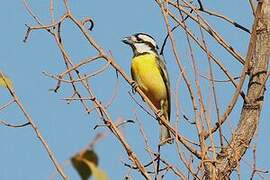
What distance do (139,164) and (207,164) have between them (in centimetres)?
32

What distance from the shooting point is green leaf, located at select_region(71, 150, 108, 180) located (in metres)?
1.00

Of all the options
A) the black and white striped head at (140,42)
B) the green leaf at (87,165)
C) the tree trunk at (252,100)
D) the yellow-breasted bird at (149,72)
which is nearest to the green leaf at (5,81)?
the green leaf at (87,165)

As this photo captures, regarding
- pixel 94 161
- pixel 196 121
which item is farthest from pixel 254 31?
pixel 94 161

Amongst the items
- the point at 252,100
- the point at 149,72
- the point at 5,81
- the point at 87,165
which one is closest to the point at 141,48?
the point at 149,72

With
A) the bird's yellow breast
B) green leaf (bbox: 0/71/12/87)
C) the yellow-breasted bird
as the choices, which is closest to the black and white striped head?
the yellow-breasted bird

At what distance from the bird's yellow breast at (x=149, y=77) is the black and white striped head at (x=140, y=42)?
0.11m

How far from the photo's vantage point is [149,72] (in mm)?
6148

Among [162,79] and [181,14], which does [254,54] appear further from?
[162,79]

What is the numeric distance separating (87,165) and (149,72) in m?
5.16

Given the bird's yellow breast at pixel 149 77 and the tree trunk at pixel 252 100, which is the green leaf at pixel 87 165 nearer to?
the tree trunk at pixel 252 100

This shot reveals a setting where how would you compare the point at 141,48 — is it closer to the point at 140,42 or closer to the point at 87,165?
the point at 140,42

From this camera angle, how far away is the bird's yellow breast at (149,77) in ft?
20.0

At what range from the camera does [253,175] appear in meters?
2.39

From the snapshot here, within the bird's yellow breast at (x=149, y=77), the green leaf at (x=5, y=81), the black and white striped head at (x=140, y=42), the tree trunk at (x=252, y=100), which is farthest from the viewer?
the black and white striped head at (x=140, y=42)
